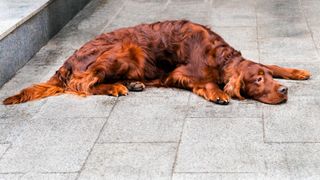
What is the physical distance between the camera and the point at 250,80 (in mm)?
4887

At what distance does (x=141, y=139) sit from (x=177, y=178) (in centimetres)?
66

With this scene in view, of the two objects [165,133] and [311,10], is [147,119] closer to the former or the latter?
[165,133]

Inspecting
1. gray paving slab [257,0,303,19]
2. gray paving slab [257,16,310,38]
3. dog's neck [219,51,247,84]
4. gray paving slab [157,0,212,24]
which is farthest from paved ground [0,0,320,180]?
gray paving slab [157,0,212,24]

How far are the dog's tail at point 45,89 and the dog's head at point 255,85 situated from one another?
1449 millimetres

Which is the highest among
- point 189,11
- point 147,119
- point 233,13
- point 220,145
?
point 220,145

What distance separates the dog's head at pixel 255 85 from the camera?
482cm

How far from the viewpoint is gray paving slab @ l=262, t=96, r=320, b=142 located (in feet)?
14.0

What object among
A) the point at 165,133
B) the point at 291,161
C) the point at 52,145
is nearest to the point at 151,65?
the point at 165,133

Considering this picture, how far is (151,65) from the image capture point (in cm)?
541

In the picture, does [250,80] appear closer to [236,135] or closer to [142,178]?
[236,135]

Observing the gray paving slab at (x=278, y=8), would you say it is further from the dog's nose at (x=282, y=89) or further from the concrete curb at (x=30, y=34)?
the dog's nose at (x=282, y=89)

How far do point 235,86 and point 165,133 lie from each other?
82 centimetres

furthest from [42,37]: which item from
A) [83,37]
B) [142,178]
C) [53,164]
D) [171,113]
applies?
[142,178]

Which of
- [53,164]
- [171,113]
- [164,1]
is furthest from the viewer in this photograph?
[164,1]
